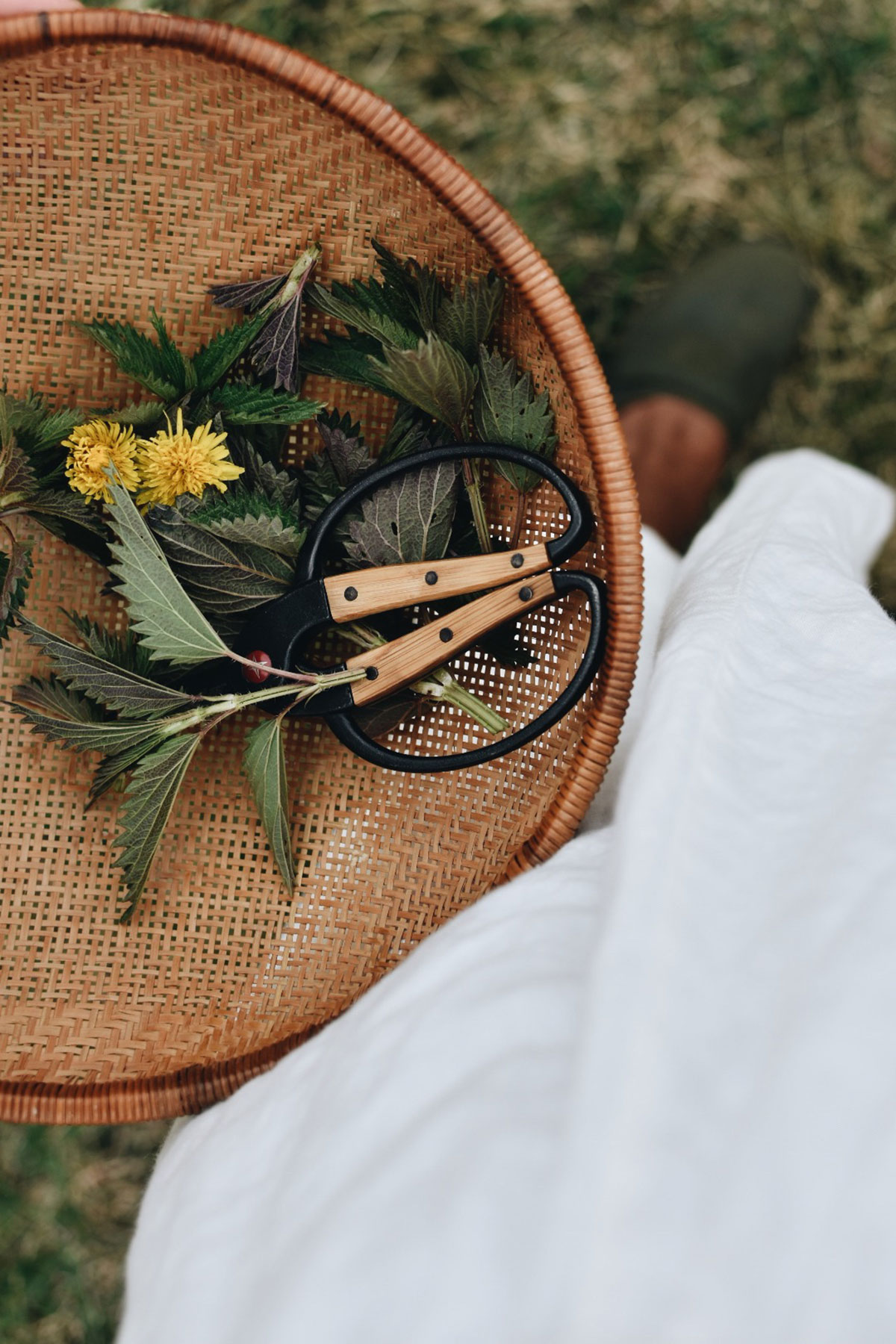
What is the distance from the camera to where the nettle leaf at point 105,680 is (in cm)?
53

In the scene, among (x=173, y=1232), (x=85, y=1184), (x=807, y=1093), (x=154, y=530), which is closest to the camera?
(x=807, y=1093)

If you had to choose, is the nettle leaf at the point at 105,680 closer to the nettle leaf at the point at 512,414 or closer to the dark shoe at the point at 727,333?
the nettle leaf at the point at 512,414

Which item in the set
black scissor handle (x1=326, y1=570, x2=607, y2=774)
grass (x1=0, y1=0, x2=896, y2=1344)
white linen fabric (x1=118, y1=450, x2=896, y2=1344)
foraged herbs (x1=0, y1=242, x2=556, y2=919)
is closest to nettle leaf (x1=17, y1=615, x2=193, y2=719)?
foraged herbs (x1=0, y1=242, x2=556, y2=919)

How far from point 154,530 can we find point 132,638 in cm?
11

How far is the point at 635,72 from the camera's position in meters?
0.98

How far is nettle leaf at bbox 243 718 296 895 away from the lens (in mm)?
543

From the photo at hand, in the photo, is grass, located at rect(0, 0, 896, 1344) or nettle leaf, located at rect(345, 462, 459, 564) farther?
grass, located at rect(0, 0, 896, 1344)

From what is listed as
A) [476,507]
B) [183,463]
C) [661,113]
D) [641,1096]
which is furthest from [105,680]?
[661,113]

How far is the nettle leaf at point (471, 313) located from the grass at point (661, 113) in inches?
20.0

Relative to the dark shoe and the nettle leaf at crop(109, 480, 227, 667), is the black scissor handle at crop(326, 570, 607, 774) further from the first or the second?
the dark shoe

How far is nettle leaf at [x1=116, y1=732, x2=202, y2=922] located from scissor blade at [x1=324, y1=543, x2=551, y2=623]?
0.38 feet

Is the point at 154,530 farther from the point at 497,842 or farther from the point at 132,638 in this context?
the point at 497,842

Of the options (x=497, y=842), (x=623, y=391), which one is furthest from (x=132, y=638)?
(x=623, y=391)

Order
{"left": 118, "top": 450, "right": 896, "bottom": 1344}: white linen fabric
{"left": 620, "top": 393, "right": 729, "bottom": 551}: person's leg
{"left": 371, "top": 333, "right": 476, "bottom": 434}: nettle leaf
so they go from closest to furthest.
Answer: {"left": 118, "top": 450, "right": 896, "bottom": 1344}: white linen fabric → {"left": 371, "top": 333, "right": 476, "bottom": 434}: nettle leaf → {"left": 620, "top": 393, "right": 729, "bottom": 551}: person's leg
